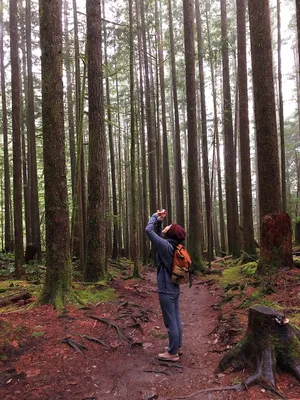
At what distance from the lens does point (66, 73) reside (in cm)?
2084

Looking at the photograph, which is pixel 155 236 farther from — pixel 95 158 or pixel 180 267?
pixel 95 158

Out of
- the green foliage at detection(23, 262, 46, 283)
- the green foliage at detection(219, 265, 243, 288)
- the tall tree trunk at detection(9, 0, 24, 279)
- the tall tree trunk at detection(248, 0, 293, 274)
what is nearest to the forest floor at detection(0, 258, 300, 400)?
the tall tree trunk at detection(248, 0, 293, 274)

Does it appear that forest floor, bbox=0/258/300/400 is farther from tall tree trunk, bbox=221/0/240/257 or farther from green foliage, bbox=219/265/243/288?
tall tree trunk, bbox=221/0/240/257

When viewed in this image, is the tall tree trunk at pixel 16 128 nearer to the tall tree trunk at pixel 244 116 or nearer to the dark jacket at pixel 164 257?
the dark jacket at pixel 164 257

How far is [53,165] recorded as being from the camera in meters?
7.48

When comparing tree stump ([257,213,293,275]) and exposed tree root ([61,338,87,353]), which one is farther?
tree stump ([257,213,293,275])

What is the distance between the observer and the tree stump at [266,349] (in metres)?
3.80

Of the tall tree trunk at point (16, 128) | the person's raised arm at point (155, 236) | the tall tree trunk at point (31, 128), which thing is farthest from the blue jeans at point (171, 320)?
the tall tree trunk at point (31, 128)

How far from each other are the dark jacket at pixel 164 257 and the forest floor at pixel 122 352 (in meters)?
1.06

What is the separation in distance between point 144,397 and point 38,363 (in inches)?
70.6

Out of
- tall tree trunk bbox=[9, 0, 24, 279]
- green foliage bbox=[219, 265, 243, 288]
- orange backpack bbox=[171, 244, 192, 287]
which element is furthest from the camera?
tall tree trunk bbox=[9, 0, 24, 279]

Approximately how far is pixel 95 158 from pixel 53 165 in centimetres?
283

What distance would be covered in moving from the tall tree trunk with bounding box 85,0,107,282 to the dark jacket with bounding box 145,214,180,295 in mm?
5162

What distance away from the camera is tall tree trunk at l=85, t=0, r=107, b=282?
10000 millimetres
